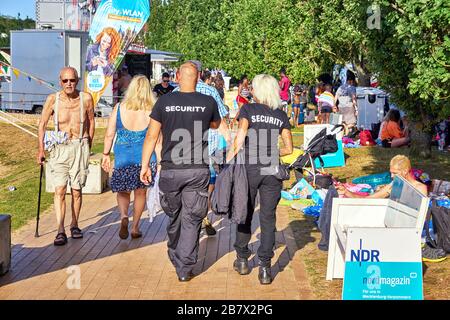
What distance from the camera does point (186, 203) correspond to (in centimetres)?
686

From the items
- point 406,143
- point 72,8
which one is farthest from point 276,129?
point 72,8

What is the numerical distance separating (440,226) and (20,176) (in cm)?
985

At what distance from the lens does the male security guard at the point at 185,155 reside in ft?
22.2

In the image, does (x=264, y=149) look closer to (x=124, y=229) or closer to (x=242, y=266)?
(x=242, y=266)

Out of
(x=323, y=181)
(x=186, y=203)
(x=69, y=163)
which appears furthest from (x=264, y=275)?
(x=323, y=181)

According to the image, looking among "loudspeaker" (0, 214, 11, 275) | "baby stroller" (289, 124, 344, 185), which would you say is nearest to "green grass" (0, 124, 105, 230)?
"loudspeaker" (0, 214, 11, 275)

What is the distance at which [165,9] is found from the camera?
6956 cm

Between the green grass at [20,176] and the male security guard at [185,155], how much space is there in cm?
329

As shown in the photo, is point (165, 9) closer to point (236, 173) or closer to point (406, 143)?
point (406, 143)

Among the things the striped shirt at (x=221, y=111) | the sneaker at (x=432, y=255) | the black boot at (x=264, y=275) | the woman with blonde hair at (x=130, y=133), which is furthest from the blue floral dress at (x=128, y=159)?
the sneaker at (x=432, y=255)

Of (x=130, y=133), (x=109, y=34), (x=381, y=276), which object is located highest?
(x=109, y=34)

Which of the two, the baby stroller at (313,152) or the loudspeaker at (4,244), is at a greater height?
the baby stroller at (313,152)

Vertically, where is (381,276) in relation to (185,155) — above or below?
below

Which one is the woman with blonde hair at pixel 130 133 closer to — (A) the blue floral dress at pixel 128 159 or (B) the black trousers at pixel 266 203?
(A) the blue floral dress at pixel 128 159
